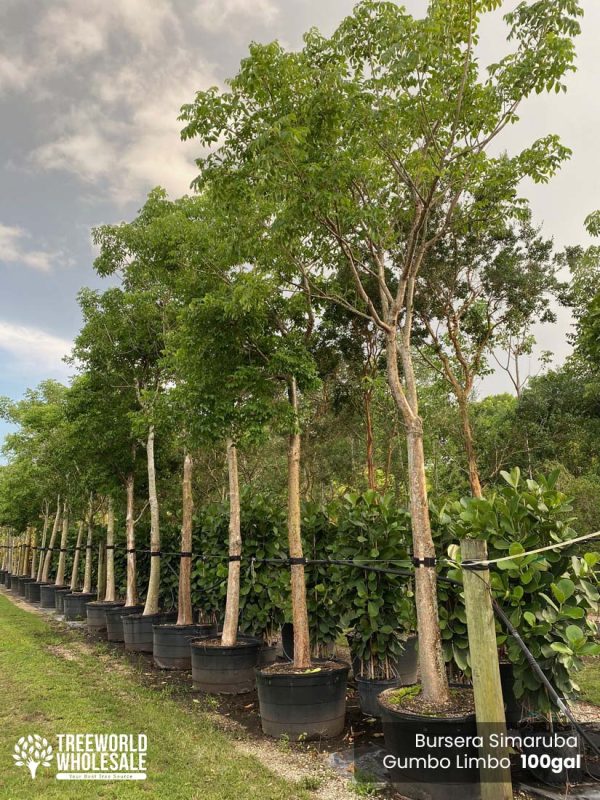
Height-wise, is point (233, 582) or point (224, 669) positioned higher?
point (233, 582)

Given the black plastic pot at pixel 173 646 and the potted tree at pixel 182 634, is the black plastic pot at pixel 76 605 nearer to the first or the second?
the potted tree at pixel 182 634

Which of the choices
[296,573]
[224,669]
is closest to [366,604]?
[296,573]

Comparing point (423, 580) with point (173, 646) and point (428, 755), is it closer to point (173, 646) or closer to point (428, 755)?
point (428, 755)

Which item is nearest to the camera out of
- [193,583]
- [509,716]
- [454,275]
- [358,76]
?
[509,716]

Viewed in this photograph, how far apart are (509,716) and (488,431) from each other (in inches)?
502

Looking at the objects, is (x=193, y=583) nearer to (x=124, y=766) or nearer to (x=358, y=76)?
(x=124, y=766)

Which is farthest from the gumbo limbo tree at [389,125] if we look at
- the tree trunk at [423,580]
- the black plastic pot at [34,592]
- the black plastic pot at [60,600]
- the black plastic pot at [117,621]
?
the black plastic pot at [34,592]

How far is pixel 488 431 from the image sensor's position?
16.7 m

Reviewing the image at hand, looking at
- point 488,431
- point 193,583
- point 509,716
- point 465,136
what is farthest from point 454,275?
point 509,716

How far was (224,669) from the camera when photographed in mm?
6730

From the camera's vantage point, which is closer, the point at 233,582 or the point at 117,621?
the point at 233,582

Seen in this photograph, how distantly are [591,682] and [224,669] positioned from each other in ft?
14.7

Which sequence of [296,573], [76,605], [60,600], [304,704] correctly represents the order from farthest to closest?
[60,600] < [76,605] < [296,573] < [304,704]
